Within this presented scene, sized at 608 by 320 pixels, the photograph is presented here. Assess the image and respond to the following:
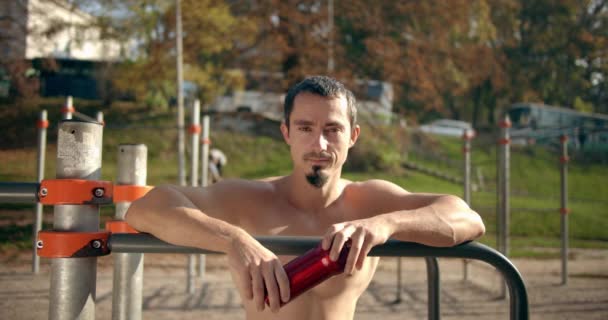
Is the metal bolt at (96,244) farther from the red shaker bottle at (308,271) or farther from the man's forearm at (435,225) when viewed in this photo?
the man's forearm at (435,225)

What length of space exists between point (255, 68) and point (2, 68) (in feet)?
21.2

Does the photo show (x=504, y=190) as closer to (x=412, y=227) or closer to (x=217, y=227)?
(x=412, y=227)

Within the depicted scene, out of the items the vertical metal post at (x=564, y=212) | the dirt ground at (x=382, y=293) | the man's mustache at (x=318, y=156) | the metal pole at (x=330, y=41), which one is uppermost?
the metal pole at (x=330, y=41)

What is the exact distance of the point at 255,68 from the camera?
51.1ft

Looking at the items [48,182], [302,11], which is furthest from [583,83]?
[48,182]

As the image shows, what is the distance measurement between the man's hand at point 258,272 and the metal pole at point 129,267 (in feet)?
4.21

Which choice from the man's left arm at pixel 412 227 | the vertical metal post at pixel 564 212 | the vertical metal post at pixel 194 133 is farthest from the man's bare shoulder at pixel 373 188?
the vertical metal post at pixel 564 212

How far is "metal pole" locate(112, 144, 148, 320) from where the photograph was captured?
103 inches

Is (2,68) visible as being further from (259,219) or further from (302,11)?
(259,219)

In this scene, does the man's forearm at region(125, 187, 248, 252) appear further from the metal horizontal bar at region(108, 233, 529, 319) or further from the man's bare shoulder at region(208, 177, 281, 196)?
the man's bare shoulder at region(208, 177, 281, 196)

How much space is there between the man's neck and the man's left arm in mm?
305

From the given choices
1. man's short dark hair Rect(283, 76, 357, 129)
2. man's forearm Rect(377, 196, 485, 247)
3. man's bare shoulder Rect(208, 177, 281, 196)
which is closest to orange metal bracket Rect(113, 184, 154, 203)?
man's bare shoulder Rect(208, 177, 281, 196)

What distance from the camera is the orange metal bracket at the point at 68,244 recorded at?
4.88ft

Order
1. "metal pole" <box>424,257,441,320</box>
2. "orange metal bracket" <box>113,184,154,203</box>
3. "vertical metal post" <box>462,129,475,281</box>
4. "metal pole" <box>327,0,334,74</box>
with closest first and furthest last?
"metal pole" <box>424,257,441,320</box> < "orange metal bracket" <box>113,184,154,203</box> < "vertical metal post" <box>462,129,475,281</box> < "metal pole" <box>327,0,334,74</box>
